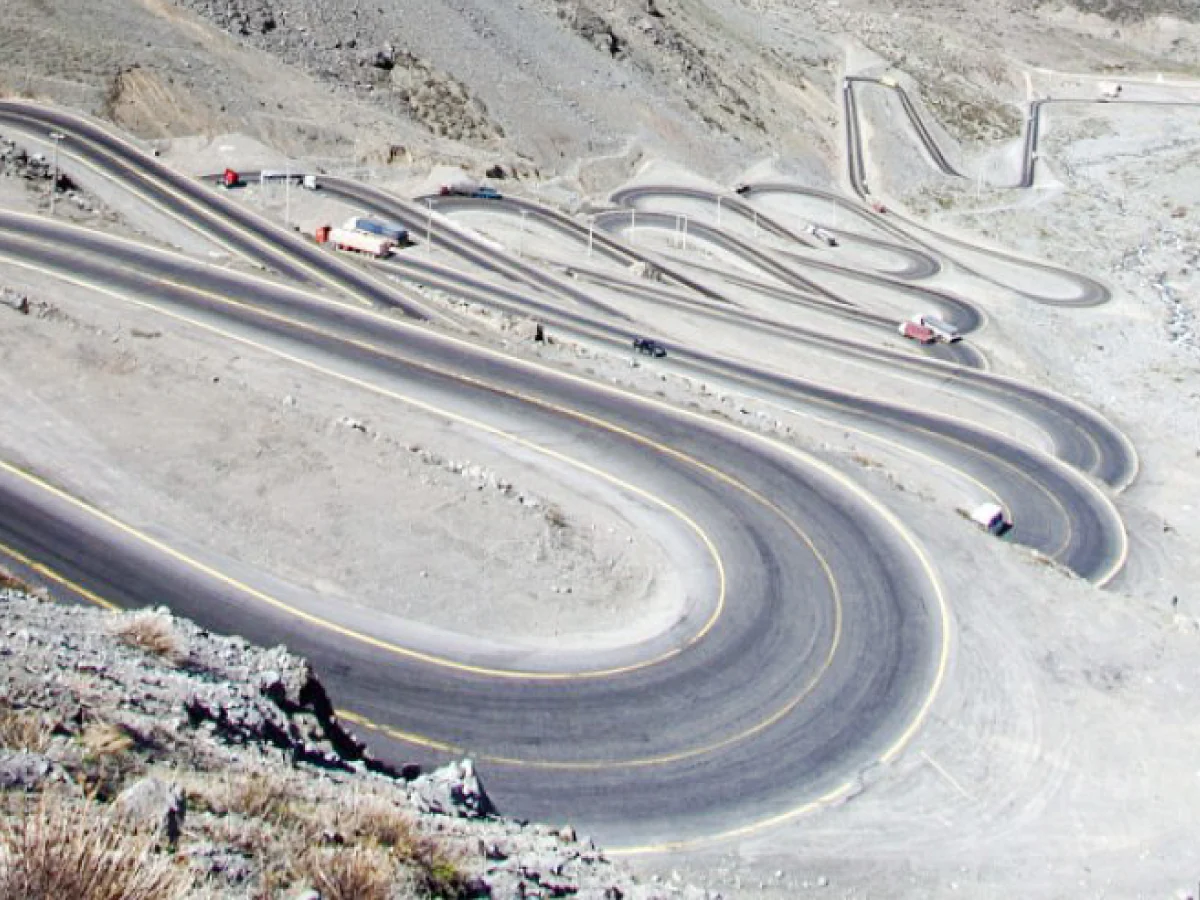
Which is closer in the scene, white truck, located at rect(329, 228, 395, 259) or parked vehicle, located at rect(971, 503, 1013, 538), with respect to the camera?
parked vehicle, located at rect(971, 503, 1013, 538)

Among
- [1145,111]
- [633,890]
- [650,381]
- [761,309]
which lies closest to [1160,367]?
[761,309]

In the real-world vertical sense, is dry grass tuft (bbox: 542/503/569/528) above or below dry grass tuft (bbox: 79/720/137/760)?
below

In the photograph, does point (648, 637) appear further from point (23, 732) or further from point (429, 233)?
point (429, 233)

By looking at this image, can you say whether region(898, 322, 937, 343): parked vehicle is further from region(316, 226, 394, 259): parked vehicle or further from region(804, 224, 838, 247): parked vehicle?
region(316, 226, 394, 259): parked vehicle

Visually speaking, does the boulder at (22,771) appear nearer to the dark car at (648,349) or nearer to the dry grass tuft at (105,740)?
the dry grass tuft at (105,740)

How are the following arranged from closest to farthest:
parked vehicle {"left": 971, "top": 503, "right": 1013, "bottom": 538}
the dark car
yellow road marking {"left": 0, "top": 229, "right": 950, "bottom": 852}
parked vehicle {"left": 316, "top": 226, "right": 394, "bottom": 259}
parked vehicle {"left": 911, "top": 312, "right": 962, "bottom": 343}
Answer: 1. yellow road marking {"left": 0, "top": 229, "right": 950, "bottom": 852}
2. parked vehicle {"left": 971, "top": 503, "right": 1013, "bottom": 538}
3. the dark car
4. parked vehicle {"left": 316, "top": 226, "right": 394, "bottom": 259}
5. parked vehicle {"left": 911, "top": 312, "right": 962, "bottom": 343}

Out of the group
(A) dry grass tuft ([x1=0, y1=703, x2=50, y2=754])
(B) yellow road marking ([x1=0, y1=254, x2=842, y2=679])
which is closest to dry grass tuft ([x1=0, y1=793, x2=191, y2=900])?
(A) dry grass tuft ([x1=0, y1=703, x2=50, y2=754])

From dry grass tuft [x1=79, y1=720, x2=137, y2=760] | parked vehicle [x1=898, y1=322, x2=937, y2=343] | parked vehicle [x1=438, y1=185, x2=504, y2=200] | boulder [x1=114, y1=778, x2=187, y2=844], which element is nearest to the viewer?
boulder [x1=114, y1=778, x2=187, y2=844]

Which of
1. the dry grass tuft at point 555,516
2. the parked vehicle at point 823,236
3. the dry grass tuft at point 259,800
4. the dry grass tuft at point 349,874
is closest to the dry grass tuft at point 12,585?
the dry grass tuft at point 259,800
